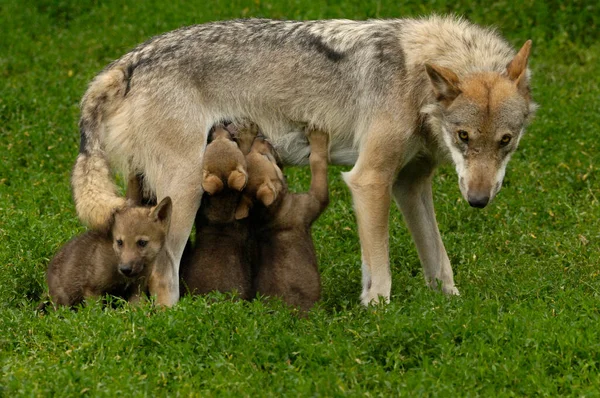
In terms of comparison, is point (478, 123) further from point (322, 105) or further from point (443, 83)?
point (322, 105)

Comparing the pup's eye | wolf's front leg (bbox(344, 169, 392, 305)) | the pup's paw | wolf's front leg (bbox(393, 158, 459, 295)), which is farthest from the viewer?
wolf's front leg (bbox(393, 158, 459, 295))

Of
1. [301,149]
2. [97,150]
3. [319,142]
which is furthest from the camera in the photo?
[301,149]

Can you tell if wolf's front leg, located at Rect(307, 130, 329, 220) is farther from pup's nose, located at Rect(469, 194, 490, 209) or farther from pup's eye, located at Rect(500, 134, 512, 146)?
pup's eye, located at Rect(500, 134, 512, 146)

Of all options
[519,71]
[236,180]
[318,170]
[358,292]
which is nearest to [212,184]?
[236,180]

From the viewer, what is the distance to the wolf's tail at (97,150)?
24.5ft

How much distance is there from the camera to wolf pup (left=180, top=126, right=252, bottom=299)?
7.49m

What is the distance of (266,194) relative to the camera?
7555mm

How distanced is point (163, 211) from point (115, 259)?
0.48 metres

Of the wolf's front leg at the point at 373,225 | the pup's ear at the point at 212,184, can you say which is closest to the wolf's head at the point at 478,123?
the wolf's front leg at the point at 373,225

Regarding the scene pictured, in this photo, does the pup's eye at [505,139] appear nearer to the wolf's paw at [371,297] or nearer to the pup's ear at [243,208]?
the wolf's paw at [371,297]

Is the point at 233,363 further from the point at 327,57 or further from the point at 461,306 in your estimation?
the point at 327,57

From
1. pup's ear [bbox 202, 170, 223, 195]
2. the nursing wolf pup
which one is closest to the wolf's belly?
the nursing wolf pup

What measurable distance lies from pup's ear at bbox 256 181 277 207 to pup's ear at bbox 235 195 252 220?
113mm

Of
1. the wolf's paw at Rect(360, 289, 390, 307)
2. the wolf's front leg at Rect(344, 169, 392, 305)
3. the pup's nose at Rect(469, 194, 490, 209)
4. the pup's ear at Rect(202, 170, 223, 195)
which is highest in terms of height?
the pup's ear at Rect(202, 170, 223, 195)
